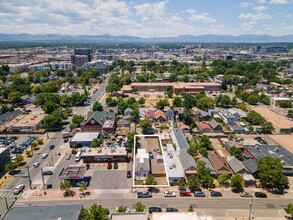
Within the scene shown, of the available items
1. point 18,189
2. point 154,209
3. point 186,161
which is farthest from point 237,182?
point 18,189

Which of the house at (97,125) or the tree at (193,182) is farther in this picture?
the house at (97,125)

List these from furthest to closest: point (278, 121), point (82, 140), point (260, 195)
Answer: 1. point (278, 121)
2. point (82, 140)
3. point (260, 195)

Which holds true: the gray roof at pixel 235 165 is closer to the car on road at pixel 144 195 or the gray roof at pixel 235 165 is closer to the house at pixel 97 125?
the car on road at pixel 144 195

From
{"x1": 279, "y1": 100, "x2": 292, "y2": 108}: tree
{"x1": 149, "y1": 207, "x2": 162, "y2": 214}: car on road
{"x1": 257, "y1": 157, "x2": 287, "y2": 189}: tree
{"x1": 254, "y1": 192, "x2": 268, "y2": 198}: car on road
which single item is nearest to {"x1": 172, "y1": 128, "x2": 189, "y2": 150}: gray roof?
{"x1": 257, "y1": 157, "x2": 287, "y2": 189}: tree

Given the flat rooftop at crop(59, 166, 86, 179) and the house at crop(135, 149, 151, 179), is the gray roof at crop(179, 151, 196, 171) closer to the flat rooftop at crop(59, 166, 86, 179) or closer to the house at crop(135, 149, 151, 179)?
the house at crop(135, 149, 151, 179)

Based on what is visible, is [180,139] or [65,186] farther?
[180,139]

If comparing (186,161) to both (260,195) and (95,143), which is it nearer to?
(260,195)

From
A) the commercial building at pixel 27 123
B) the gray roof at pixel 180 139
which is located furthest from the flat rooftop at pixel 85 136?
the gray roof at pixel 180 139
